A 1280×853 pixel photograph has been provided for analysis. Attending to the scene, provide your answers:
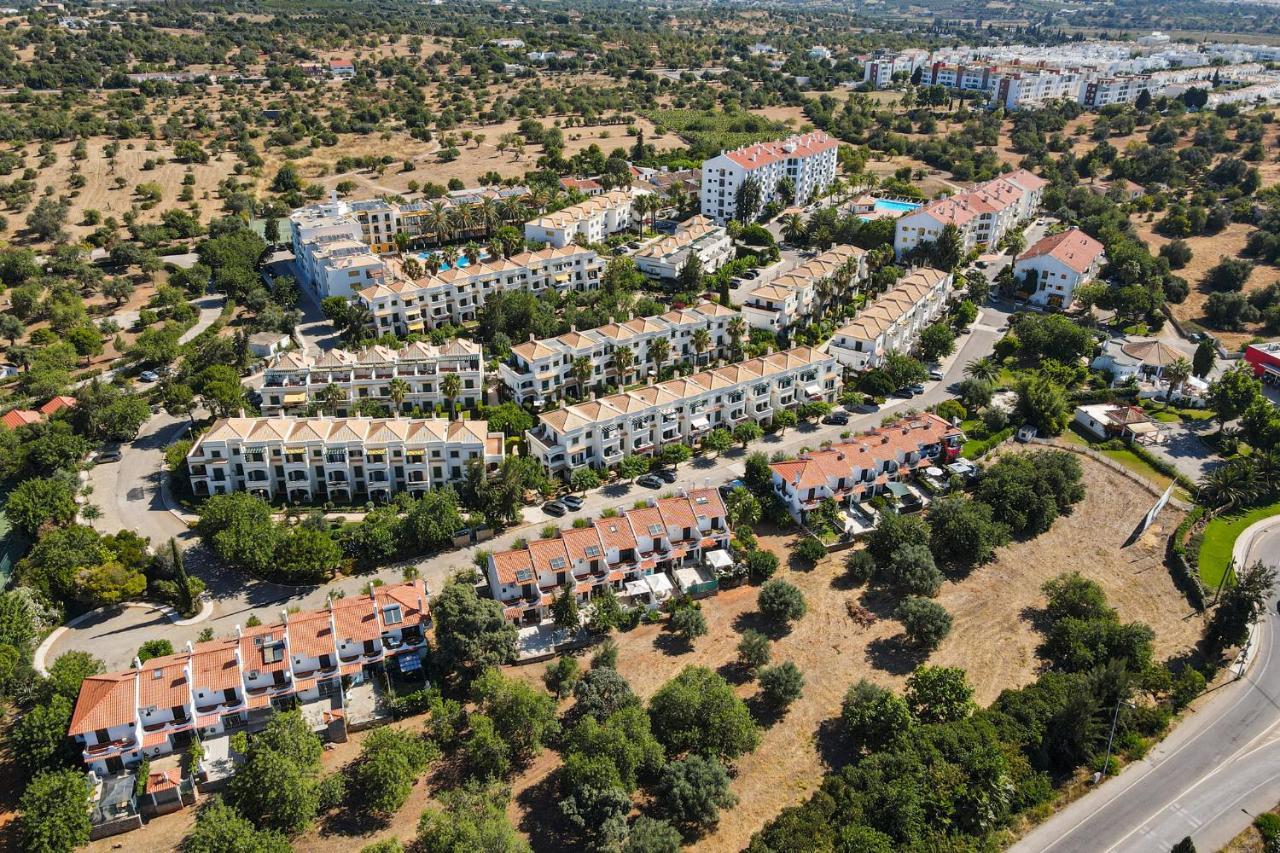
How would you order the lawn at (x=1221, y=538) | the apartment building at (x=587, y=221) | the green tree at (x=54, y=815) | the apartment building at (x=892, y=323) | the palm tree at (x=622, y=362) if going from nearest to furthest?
1. the green tree at (x=54, y=815)
2. the lawn at (x=1221, y=538)
3. the palm tree at (x=622, y=362)
4. the apartment building at (x=892, y=323)
5. the apartment building at (x=587, y=221)

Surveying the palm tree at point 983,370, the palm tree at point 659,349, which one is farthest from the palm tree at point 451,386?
the palm tree at point 983,370

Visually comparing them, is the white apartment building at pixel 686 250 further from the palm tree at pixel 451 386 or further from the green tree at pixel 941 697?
the green tree at pixel 941 697

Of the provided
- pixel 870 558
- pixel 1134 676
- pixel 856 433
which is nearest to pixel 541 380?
pixel 856 433

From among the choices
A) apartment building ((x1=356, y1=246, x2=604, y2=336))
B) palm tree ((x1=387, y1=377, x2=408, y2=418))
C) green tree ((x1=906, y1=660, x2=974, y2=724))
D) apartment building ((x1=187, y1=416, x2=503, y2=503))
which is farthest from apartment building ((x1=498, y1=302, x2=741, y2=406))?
green tree ((x1=906, y1=660, x2=974, y2=724))

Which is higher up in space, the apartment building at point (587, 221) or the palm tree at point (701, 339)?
the apartment building at point (587, 221)

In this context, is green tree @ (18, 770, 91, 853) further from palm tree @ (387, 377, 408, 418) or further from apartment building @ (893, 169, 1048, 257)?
apartment building @ (893, 169, 1048, 257)

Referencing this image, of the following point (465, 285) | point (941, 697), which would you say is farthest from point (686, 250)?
point (941, 697)
